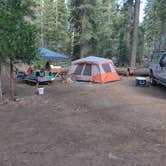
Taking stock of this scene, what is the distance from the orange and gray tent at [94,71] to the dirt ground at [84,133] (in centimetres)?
552

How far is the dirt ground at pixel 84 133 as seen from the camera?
3.93 m

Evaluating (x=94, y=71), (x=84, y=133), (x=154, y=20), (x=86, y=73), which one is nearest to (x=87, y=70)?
(x=86, y=73)

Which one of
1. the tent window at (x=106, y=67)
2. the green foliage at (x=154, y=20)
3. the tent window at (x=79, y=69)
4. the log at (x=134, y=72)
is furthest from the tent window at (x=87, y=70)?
the green foliage at (x=154, y=20)

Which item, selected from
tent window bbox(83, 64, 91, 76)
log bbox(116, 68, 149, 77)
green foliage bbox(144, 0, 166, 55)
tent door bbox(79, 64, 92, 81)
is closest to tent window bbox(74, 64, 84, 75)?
tent door bbox(79, 64, 92, 81)

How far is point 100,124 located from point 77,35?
1908 cm

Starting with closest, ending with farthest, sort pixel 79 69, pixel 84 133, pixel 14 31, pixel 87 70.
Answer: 1. pixel 84 133
2. pixel 14 31
3. pixel 87 70
4. pixel 79 69

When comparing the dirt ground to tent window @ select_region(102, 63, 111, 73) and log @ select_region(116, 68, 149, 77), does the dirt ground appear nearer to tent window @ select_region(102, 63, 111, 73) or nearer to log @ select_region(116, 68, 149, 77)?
tent window @ select_region(102, 63, 111, 73)

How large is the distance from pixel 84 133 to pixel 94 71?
30.6ft

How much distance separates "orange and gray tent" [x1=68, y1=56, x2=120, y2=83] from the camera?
46.4 ft

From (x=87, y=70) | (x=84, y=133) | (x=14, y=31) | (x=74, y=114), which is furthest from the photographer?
(x=87, y=70)

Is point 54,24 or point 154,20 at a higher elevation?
point 154,20

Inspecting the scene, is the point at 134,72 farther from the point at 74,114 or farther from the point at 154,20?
the point at 154,20

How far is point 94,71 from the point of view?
14297 mm

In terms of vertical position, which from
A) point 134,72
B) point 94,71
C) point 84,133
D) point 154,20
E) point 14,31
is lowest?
point 84,133
